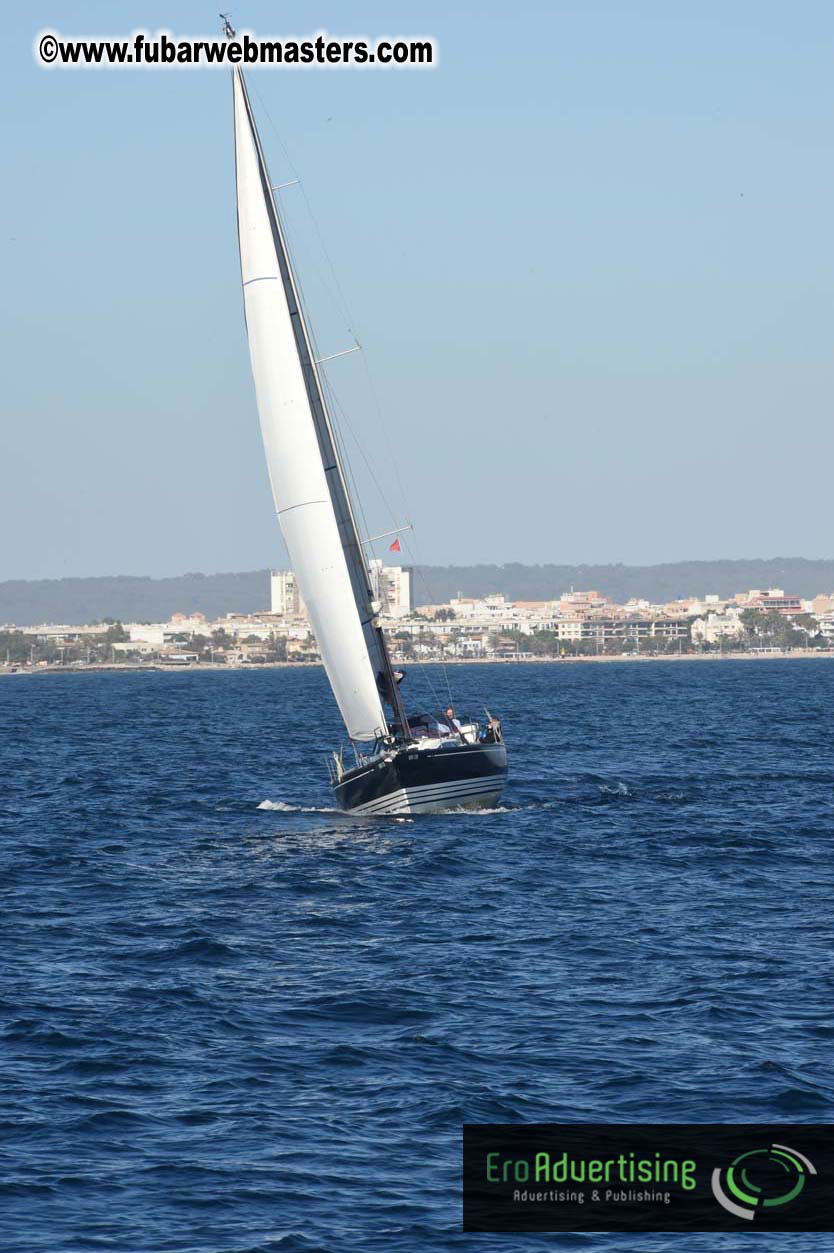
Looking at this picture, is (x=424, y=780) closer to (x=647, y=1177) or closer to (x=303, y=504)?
(x=303, y=504)

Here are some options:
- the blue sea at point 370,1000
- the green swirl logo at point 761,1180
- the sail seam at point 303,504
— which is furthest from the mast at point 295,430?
the green swirl logo at point 761,1180

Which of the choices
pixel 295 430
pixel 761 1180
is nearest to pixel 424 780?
pixel 295 430

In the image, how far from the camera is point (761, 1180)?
1708 centimetres

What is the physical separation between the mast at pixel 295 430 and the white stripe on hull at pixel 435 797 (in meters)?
1.57

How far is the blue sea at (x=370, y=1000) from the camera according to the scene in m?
17.0

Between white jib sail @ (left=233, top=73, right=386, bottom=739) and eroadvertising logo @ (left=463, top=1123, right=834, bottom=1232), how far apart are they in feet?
84.0

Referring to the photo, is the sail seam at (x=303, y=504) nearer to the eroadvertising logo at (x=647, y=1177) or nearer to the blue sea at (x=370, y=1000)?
the blue sea at (x=370, y=1000)

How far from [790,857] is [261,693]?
135m

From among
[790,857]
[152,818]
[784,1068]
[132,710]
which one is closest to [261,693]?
[132,710]

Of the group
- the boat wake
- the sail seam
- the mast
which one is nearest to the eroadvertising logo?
the mast

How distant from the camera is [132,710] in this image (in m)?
130

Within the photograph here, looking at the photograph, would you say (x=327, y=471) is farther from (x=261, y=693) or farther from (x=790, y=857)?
(x=261, y=693)

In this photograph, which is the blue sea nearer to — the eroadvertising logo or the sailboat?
the eroadvertising logo

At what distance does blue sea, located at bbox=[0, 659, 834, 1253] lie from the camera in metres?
17.0
